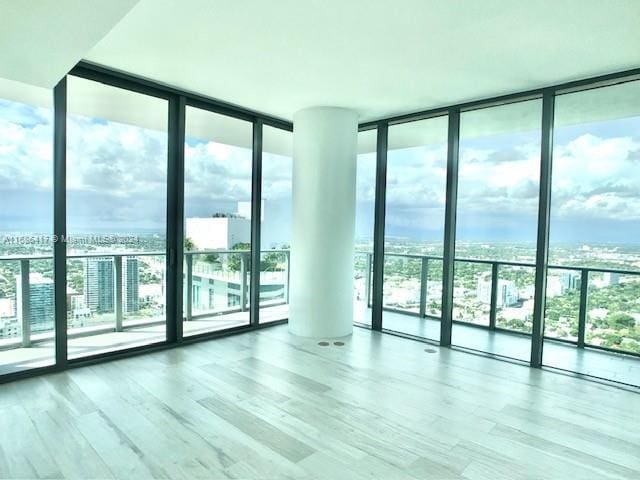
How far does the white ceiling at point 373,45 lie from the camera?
96.7 inches

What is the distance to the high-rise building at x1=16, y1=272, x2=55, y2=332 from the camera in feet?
11.2

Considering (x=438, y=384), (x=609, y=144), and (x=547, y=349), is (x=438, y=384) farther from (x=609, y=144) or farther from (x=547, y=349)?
(x=609, y=144)

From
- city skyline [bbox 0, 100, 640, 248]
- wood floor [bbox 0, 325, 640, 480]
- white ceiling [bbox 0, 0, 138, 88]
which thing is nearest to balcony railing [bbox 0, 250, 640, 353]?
city skyline [bbox 0, 100, 640, 248]

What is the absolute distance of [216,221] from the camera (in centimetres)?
461

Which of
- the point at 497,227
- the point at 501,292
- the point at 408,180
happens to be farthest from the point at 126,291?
the point at 501,292

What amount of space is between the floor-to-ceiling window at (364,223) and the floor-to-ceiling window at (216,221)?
153cm

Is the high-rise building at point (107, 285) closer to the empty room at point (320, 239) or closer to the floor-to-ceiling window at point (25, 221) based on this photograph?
the empty room at point (320, 239)

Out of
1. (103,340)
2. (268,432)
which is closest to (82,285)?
(103,340)

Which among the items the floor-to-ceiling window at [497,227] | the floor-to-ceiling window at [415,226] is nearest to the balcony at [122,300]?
the floor-to-ceiling window at [415,226]

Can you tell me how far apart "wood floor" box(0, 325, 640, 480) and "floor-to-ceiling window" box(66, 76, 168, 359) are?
0.58 metres

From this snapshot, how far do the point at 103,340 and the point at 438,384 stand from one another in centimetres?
350

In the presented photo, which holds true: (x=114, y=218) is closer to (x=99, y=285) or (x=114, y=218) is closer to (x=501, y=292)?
(x=99, y=285)

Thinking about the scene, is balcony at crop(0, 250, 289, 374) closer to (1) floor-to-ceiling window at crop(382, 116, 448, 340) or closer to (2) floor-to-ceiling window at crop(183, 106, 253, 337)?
(2) floor-to-ceiling window at crop(183, 106, 253, 337)

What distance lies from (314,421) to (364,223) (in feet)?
10.1
